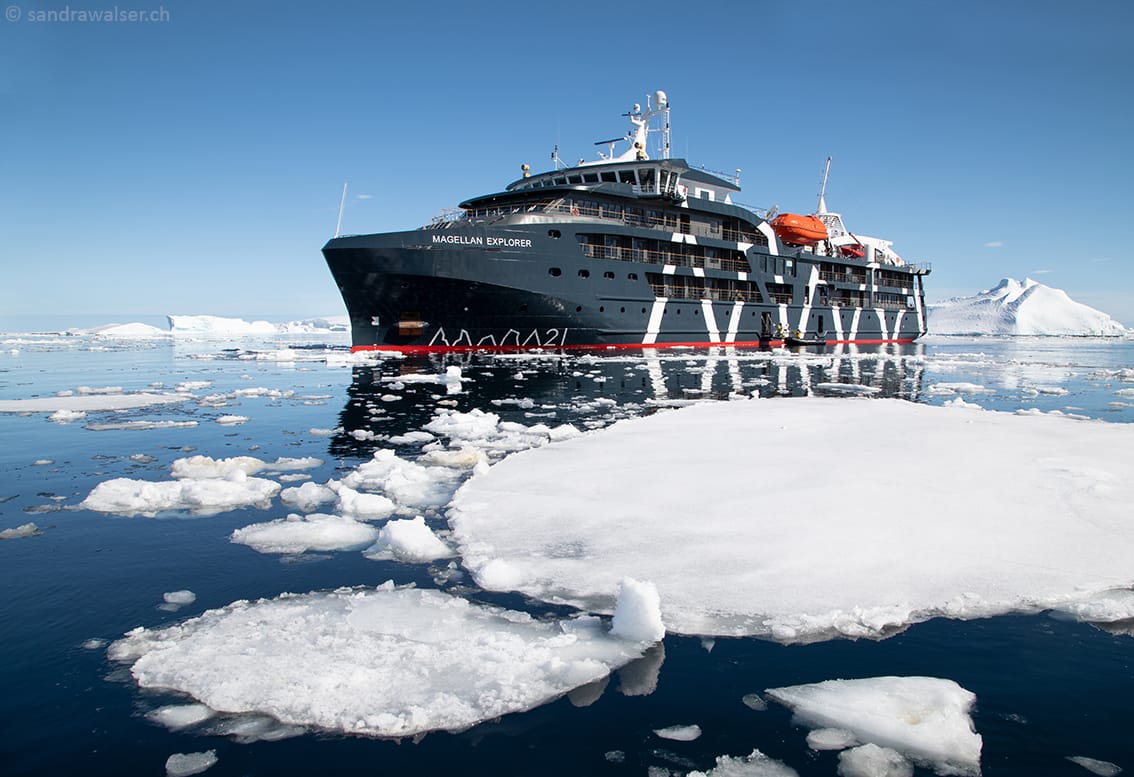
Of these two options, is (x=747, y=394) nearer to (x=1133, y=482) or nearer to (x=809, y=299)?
(x=1133, y=482)

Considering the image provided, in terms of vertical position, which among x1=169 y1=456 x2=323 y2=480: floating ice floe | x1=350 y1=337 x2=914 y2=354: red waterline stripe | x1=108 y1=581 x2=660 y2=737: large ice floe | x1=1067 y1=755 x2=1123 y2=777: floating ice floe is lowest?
x1=1067 y1=755 x2=1123 y2=777: floating ice floe

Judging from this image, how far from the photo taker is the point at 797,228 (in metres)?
36.5

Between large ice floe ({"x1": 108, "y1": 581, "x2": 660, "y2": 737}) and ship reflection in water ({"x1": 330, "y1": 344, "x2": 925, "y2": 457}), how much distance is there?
4.65m

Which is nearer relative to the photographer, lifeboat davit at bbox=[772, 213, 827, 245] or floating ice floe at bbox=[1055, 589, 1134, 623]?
floating ice floe at bbox=[1055, 589, 1134, 623]

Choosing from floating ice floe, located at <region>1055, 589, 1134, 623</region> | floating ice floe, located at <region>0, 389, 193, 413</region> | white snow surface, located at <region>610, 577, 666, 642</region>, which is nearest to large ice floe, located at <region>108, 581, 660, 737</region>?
white snow surface, located at <region>610, 577, 666, 642</region>

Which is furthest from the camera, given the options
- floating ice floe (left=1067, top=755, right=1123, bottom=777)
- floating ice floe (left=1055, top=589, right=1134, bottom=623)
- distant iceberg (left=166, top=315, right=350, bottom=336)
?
distant iceberg (left=166, top=315, right=350, bottom=336)

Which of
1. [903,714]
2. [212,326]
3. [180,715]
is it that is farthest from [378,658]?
[212,326]

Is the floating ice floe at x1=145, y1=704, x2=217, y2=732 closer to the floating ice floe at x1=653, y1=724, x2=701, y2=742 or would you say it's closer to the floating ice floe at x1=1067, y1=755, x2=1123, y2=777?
the floating ice floe at x1=653, y1=724, x2=701, y2=742

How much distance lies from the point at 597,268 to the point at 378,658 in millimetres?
24904

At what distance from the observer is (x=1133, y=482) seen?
529cm

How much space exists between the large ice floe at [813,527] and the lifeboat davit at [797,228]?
3132cm

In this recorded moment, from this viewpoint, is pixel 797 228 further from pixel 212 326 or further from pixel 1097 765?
pixel 212 326

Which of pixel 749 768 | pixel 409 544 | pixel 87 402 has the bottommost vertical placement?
pixel 749 768

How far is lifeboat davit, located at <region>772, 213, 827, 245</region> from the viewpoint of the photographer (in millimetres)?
36438
